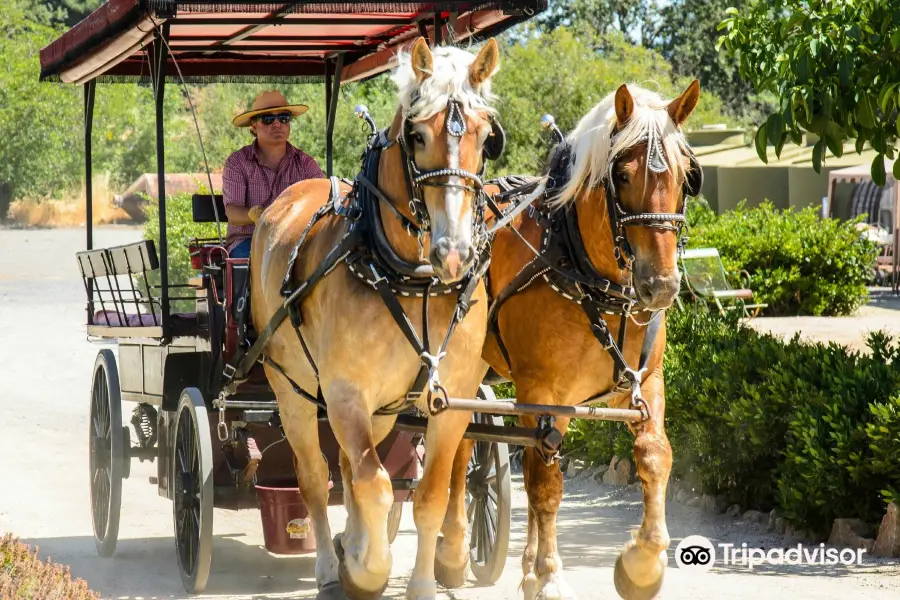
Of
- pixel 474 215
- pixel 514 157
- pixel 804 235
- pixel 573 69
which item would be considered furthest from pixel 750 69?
pixel 573 69

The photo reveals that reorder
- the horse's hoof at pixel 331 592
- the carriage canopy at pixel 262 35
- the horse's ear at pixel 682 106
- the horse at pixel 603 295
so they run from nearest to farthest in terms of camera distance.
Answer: the horse at pixel 603 295
the horse's ear at pixel 682 106
the horse's hoof at pixel 331 592
the carriage canopy at pixel 262 35

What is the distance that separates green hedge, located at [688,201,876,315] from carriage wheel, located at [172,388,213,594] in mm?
10848

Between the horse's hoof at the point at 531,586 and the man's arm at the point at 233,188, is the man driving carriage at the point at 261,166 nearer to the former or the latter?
the man's arm at the point at 233,188

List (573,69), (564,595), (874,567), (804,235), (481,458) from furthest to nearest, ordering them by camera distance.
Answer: (573,69) < (804,235) < (481,458) < (874,567) < (564,595)

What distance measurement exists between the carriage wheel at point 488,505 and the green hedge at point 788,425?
1.51 metres

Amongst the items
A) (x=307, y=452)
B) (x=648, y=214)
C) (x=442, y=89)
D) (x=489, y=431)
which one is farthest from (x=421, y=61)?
(x=307, y=452)

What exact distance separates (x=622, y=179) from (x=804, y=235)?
12153 mm

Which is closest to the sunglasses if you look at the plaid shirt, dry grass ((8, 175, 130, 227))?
the plaid shirt

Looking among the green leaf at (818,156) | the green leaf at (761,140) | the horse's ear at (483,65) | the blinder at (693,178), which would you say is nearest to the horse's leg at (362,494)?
the horse's ear at (483,65)

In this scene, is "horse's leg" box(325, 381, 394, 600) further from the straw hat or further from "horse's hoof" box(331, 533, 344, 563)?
the straw hat

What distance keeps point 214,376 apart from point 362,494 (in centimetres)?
187

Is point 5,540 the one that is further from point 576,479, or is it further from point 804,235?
point 804,235

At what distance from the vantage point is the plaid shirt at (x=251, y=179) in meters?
6.75

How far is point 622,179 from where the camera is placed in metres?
4.52
